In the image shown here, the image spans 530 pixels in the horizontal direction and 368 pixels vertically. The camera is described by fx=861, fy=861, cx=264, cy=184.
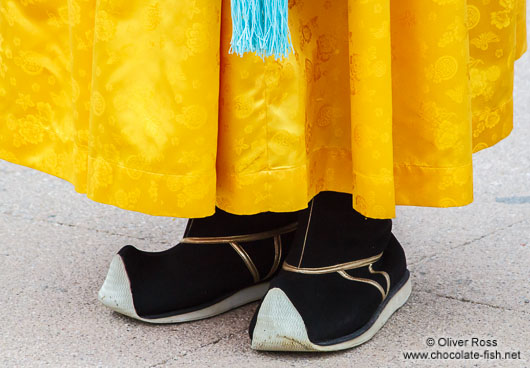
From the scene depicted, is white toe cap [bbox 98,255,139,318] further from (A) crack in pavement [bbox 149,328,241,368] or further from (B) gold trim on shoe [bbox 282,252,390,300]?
(B) gold trim on shoe [bbox 282,252,390,300]

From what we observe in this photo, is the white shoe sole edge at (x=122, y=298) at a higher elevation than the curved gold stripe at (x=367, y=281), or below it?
below

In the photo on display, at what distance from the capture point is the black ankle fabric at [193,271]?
1406mm

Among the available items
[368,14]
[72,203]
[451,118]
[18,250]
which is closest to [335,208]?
[451,118]

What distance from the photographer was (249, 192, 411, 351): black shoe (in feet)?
4.25

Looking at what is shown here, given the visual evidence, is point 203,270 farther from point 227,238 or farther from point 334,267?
point 334,267

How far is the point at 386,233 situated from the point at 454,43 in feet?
1.29

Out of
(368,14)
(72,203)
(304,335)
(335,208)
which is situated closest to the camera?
(368,14)

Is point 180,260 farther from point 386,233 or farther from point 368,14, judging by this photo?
point 368,14

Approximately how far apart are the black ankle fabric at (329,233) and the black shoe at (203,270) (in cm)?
10

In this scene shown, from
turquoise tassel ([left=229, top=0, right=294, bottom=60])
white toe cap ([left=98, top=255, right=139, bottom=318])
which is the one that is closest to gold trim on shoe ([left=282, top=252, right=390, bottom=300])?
white toe cap ([left=98, top=255, right=139, bottom=318])

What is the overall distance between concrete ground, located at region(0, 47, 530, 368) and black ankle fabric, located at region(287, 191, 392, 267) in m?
0.14

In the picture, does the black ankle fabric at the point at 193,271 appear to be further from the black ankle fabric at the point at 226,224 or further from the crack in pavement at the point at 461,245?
the crack in pavement at the point at 461,245

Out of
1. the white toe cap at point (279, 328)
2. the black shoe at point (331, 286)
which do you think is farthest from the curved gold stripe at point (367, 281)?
the white toe cap at point (279, 328)

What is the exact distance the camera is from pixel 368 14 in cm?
113
